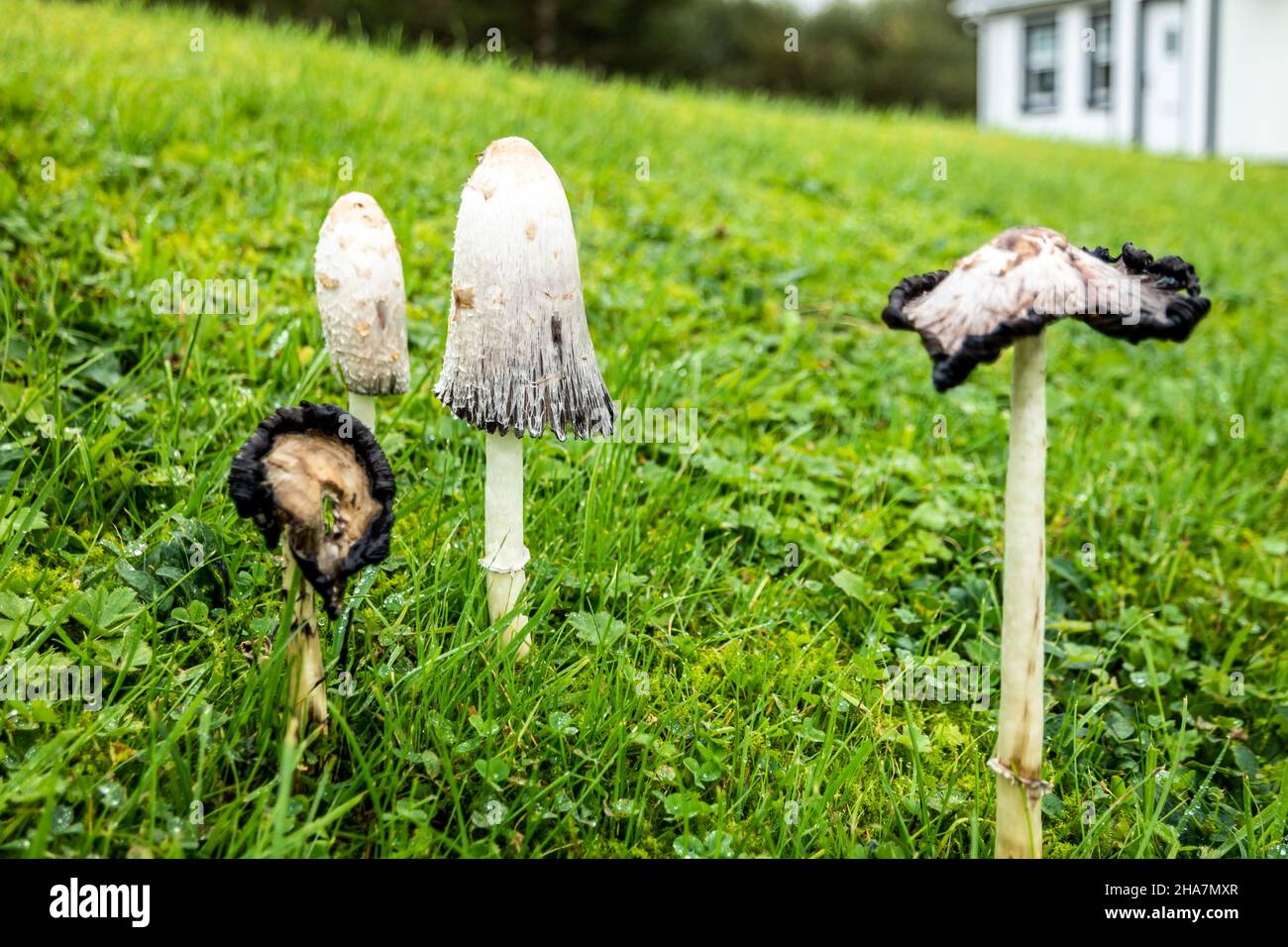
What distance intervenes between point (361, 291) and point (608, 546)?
0.98 meters

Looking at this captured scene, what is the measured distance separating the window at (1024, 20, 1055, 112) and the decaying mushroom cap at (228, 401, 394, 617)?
23.8m

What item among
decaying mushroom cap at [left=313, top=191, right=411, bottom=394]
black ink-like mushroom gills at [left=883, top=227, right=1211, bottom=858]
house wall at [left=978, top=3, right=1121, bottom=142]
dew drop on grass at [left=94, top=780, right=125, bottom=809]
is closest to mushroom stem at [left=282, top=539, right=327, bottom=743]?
dew drop on grass at [left=94, top=780, right=125, bottom=809]

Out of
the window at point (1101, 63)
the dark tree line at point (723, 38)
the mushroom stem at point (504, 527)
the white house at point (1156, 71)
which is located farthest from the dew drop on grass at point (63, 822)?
the window at point (1101, 63)

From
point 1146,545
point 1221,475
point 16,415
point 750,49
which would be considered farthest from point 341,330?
point 750,49

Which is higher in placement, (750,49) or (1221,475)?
(750,49)

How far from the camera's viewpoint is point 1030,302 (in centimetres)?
174

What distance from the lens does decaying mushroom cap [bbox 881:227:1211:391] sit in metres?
1.74

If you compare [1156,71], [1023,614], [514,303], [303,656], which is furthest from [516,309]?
[1156,71]

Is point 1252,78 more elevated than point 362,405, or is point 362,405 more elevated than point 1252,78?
point 1252,78

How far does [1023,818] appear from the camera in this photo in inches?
79.5

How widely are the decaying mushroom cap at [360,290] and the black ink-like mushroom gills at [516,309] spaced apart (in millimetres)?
336

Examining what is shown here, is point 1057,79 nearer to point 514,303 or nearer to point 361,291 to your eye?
point 361,291
